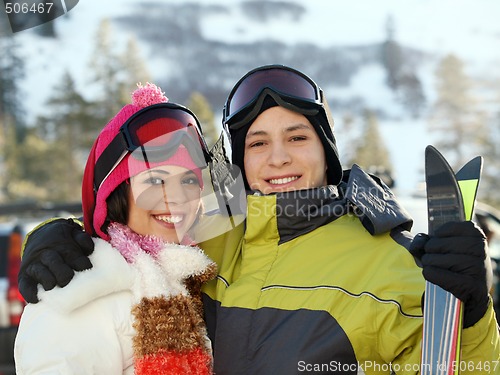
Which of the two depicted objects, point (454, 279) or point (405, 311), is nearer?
point (454, 279)

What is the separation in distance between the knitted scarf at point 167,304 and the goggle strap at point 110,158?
0.26m

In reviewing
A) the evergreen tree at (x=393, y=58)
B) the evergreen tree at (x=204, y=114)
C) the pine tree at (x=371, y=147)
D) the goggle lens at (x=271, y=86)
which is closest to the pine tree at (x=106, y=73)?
the evergreen tree at (x=204, y=114)

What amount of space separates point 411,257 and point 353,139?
66.0 metres

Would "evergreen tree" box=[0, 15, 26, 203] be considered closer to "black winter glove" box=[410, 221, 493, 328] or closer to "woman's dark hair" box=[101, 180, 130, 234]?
"woman's dark hair" box=[101, 180, 130, 234]

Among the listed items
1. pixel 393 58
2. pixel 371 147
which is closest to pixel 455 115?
pixel 371 147

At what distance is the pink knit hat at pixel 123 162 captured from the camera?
318 centimetres

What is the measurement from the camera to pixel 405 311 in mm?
2707

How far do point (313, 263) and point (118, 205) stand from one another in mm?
920

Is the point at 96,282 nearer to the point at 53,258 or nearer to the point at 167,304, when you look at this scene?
the point at 53,258

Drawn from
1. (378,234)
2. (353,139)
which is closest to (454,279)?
(378,234)

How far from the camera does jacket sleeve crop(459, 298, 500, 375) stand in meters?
2.57

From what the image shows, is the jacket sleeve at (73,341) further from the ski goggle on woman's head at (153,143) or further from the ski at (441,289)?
the ski at (441,289)

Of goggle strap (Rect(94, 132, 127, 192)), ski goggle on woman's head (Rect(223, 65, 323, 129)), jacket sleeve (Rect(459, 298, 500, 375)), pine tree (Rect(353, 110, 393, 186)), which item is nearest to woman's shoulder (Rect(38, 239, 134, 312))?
goggle strap (Rect(94, 132, 127, 192))

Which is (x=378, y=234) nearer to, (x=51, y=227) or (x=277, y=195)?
(x=277, y=195)
